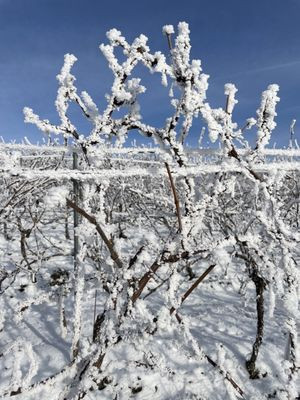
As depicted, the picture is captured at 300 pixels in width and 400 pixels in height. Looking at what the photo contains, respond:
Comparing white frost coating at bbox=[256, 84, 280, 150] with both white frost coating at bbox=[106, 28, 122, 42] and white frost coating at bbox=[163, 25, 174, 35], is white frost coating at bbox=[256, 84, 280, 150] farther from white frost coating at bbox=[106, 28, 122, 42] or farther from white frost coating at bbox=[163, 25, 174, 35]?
white frost coating at bbox=[106, 28, 122, 42]

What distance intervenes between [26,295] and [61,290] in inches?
94.0

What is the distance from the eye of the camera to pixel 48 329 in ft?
12.2

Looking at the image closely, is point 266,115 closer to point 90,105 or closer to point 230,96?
point 230,96

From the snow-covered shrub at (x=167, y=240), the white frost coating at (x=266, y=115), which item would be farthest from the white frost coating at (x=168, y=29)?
the white frost coating at (x=266, y=115)

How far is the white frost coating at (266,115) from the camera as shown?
5.88 feet

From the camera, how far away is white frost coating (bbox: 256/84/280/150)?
1.79 metres

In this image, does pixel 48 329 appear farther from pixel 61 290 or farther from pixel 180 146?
pixel 180 146

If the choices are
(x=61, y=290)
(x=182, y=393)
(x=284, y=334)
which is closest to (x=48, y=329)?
(x=61, y=290)

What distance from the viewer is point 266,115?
5.98ft

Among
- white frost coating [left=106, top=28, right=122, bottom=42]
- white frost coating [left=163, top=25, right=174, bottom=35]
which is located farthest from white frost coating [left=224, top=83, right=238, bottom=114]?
white frost coating [left=106, top=28, right=122, bottom=42]

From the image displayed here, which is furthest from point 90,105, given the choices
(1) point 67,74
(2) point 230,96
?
(2) point 230,96

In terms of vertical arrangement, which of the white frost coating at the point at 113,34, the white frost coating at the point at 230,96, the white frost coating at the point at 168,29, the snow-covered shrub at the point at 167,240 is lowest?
the snow-covered shrub at the point at 167,240

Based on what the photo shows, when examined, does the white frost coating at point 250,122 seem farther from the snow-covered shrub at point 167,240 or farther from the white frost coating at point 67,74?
the white frost coating at point 67,74

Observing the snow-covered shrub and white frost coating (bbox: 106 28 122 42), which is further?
white frost coating (bbox: 106 28 122 42)
